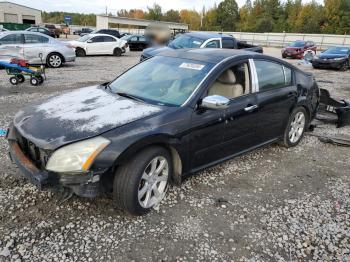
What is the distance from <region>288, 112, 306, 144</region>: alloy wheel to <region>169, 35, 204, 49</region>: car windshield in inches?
238

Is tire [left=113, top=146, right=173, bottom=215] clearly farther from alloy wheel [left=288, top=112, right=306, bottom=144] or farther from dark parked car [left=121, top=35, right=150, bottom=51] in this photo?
dark parked car [left=121, top=35, right=150, bottom=51]

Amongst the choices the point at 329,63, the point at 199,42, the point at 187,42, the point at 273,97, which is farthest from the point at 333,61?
the point at 273,97

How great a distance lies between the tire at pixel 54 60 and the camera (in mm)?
12509

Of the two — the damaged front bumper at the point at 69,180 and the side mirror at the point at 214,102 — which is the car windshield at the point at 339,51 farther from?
the damaged front bumper at the point at 69,180

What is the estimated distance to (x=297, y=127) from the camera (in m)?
5.16

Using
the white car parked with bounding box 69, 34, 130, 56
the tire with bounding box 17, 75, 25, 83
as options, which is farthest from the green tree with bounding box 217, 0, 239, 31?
the tire with bounding box 17, 75, 25, 83

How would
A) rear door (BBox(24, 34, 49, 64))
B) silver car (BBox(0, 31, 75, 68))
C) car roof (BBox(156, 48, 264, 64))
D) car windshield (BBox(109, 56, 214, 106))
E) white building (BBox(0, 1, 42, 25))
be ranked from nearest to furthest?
car windshield (BBox(109, 56, 214, 106)) → car roof (BBox(156, 48, 264, 64)) → silver car (BBox(0, 31, 75, 68)) → rear door (BBox(24, 34, 49, 64)) → white building (BBox(0, 1, 42, 25))

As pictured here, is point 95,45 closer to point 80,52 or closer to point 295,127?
point 80,52

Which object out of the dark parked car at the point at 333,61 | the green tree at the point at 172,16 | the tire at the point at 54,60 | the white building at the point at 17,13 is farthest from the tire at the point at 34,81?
the green tree at the point at 172,16

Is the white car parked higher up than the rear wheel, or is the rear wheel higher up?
the white car parked

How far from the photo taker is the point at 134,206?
9.62ft

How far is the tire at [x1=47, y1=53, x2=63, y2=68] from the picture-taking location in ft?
41.0

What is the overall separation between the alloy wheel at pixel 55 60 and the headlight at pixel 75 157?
11.1 meters

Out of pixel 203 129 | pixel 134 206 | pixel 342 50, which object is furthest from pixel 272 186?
pixel 342 50
